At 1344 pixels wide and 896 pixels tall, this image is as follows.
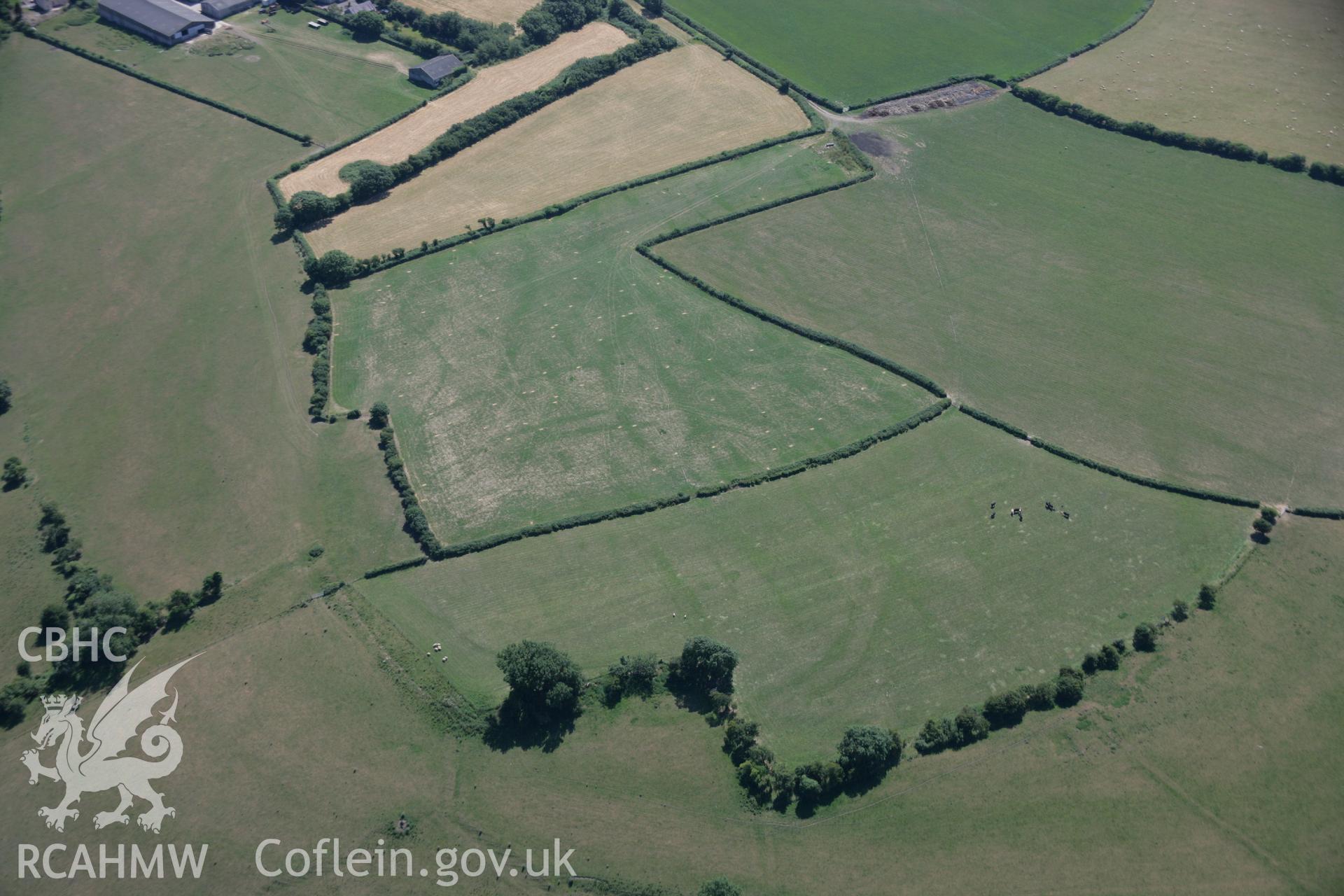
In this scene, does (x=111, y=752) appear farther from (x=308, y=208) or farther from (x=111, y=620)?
(x=308, y=208)

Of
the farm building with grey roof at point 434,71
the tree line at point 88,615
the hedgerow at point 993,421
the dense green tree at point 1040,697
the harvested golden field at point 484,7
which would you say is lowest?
the tree line at point 88,615

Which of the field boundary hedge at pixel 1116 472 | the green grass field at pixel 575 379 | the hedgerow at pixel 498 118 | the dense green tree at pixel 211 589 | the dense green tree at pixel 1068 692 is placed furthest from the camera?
the hedgerow at pixel 498 118

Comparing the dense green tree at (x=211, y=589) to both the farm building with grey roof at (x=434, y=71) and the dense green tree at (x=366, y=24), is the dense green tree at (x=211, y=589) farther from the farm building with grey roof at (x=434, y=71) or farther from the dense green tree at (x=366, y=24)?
the dense green tree at (x=366, y=24)

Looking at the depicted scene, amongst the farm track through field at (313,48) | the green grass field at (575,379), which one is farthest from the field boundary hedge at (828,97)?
the farm track through field at (313,48)

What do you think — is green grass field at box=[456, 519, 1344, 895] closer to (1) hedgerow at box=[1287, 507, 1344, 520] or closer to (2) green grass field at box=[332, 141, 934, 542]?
(1) hedgerow at box=[1287, 507, 1344, 520]

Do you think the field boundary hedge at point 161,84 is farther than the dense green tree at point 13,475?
Yes

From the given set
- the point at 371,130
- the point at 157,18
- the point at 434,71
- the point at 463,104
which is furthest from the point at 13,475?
the point at 157,18

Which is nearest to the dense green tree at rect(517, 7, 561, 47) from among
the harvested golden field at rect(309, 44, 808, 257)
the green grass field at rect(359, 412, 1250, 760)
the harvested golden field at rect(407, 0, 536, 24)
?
the harvested golden field at rect(407, 0, 536, 24)
